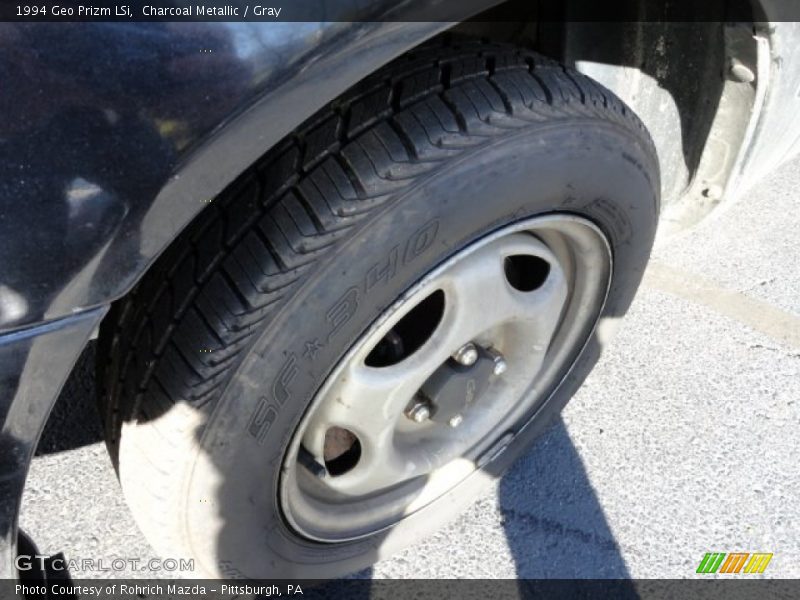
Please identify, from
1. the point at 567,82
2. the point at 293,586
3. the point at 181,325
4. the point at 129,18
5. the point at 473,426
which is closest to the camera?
the point at 129,18

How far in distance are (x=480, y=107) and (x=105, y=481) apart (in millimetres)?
1308

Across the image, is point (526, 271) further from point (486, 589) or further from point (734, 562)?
point (734, 562)

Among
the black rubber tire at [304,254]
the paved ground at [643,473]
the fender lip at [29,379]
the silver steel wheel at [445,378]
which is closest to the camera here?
the fender lip at [29,379]

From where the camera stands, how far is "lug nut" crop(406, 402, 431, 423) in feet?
5.68

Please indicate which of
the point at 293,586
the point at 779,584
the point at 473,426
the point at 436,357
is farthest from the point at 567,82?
the point at 779,584

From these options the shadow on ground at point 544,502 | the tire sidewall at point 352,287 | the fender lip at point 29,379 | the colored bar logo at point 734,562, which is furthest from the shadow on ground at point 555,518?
the fender lip at point 29,379

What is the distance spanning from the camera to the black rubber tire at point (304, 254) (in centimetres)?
128

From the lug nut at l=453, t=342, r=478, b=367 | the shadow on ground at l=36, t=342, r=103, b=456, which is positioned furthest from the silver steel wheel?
the shadow on ground at l=36, t=342, r=103, b=456

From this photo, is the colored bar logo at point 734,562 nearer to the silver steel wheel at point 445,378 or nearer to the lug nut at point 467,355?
the silver steel wheel at point 445,378

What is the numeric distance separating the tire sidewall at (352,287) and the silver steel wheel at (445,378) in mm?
43

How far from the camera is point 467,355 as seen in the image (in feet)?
5.65

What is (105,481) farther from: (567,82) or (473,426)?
(567,82)

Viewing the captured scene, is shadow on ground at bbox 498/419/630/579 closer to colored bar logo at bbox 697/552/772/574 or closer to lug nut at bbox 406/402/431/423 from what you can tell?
colored bar logo at bbox 697/552/772/574

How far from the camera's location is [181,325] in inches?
Result: 52.6
